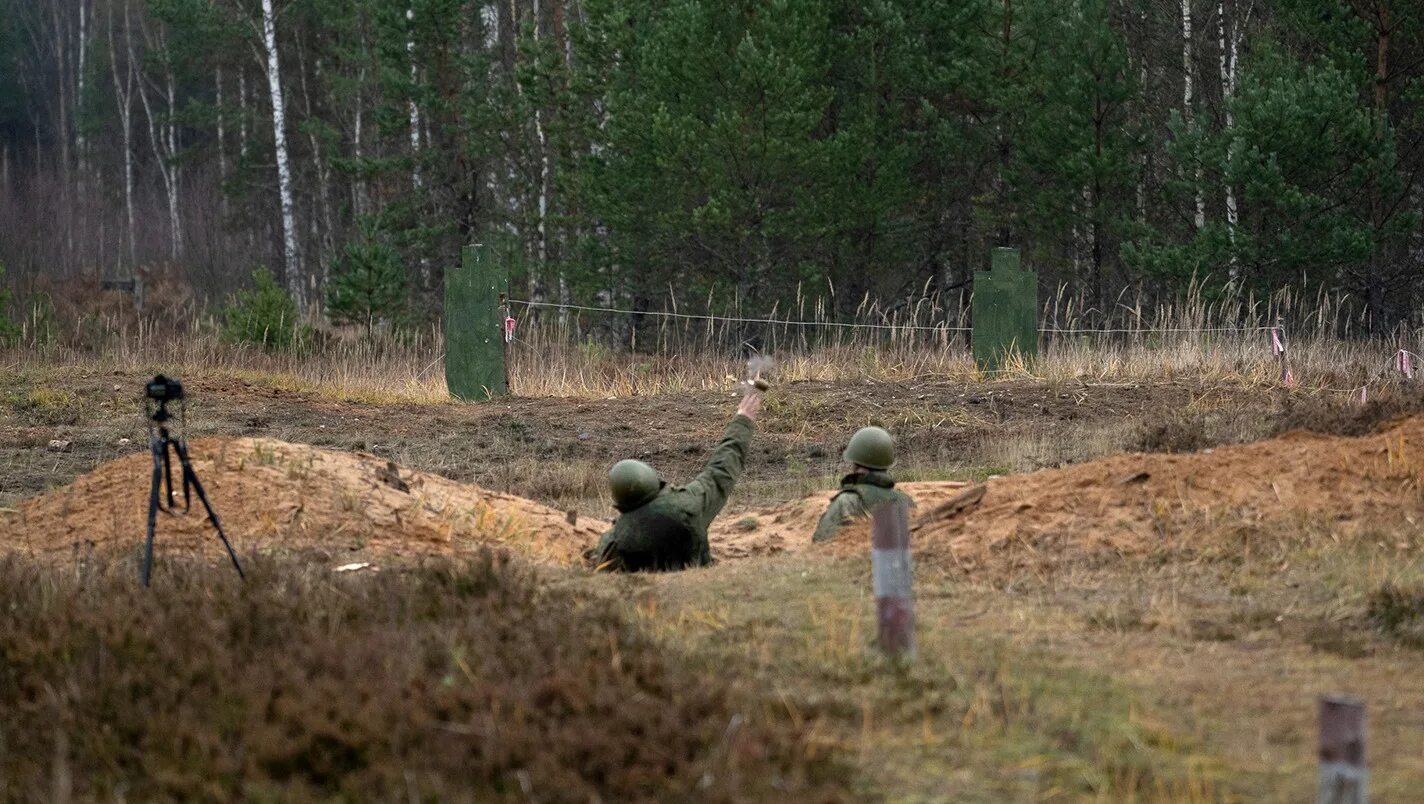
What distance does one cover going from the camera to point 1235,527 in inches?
331

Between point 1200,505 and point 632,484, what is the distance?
2.87 meters

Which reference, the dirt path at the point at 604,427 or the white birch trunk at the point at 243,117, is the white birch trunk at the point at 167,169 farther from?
the dirt path at the point at 604,427

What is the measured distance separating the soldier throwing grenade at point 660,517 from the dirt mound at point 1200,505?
3.63ft

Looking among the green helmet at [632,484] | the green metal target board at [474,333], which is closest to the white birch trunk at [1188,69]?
the green metal target board at [474,333]

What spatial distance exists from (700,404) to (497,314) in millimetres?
2402

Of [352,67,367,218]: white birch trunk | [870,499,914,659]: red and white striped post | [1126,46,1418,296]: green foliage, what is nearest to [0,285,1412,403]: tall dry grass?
[1126,46,1418,296]: green foliage

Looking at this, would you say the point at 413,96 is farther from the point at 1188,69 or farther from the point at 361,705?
the point at 361,705

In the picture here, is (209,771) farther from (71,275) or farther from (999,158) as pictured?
(71,275)

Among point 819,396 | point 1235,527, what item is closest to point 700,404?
point 819,396

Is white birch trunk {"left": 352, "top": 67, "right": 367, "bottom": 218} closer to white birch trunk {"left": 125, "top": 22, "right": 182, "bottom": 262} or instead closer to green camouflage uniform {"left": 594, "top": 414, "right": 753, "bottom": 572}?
white birch trunk {"left": 125, "top": 22, "right": 182, "bottom": 262}

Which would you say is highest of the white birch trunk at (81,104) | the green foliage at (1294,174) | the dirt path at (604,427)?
the white birch trunk at (81,104)

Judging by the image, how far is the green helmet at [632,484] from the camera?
30.5 feet

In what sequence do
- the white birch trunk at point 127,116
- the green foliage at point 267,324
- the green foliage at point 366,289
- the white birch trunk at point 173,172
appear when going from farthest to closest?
1. the white birch trunk at point 127,116
2. the white birch trunk at point 173,172
3. the green foliage at point 366,289
4. the green foliage at point 267,324

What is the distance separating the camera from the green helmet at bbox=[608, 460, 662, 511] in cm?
929
